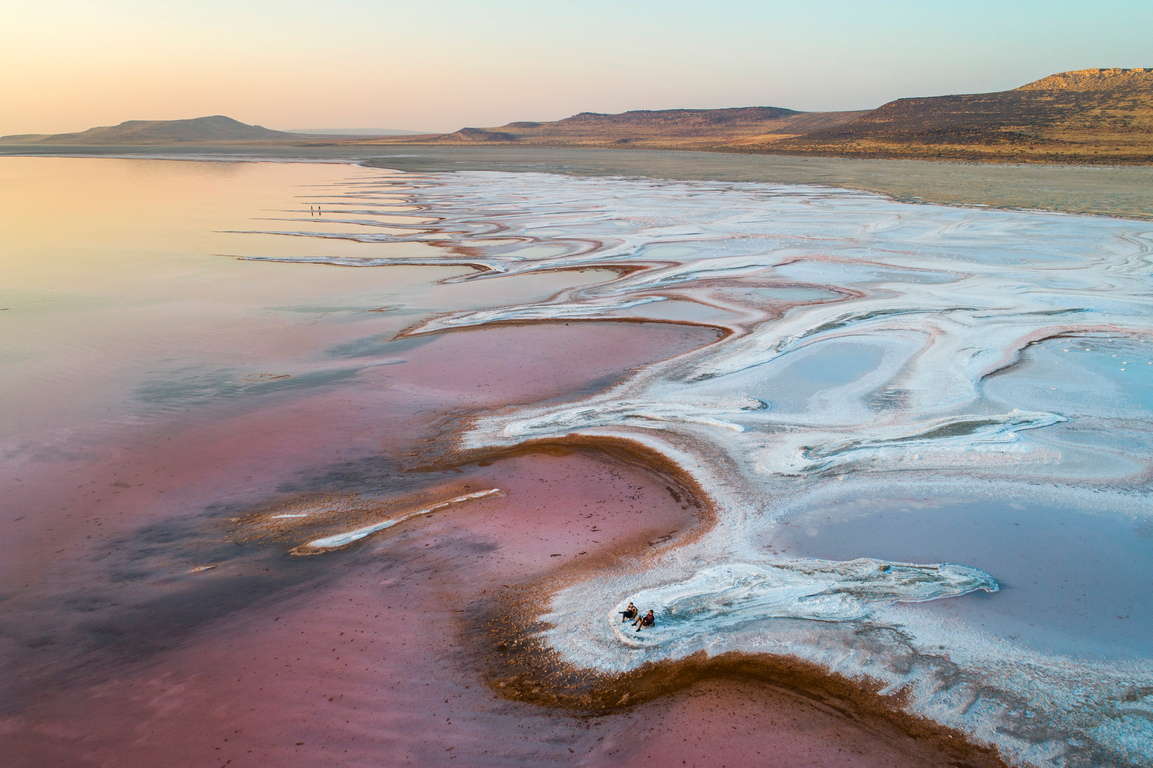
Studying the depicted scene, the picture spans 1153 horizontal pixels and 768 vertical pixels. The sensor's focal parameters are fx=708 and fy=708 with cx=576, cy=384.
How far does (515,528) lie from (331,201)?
78.2 feet

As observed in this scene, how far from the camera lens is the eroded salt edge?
139 inches

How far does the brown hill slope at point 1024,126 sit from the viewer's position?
51312mm

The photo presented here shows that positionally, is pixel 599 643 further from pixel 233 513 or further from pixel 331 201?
pixel 331 201

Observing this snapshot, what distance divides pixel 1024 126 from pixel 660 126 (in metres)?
101

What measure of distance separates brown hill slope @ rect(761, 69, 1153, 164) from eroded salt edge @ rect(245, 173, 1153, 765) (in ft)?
133

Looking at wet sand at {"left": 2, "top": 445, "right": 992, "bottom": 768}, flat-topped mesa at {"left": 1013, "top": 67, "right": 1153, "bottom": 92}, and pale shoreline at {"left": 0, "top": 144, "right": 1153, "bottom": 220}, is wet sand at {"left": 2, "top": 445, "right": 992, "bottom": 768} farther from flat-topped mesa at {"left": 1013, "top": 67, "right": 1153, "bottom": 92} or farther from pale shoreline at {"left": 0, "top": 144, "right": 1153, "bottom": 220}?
flat-topped mesa at {"left": 1013, "top": 67, "right": 1153, "bottom": 92}

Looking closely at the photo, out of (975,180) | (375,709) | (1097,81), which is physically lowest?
(375,709)

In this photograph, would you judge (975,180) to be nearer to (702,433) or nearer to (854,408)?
(854,408)

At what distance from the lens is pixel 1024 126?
6347 centimetres

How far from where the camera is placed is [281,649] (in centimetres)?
381

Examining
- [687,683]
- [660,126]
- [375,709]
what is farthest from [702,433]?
[660,126]

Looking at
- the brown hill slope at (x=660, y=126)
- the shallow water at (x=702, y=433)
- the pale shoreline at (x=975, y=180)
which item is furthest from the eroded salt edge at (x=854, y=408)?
the brown hill slope at (x=660, y=126)

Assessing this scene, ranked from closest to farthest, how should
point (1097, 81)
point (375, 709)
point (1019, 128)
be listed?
point (375, 709)
point (1019, 128)
point (1097, 81)

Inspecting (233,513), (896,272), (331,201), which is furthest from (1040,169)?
(233,513)
